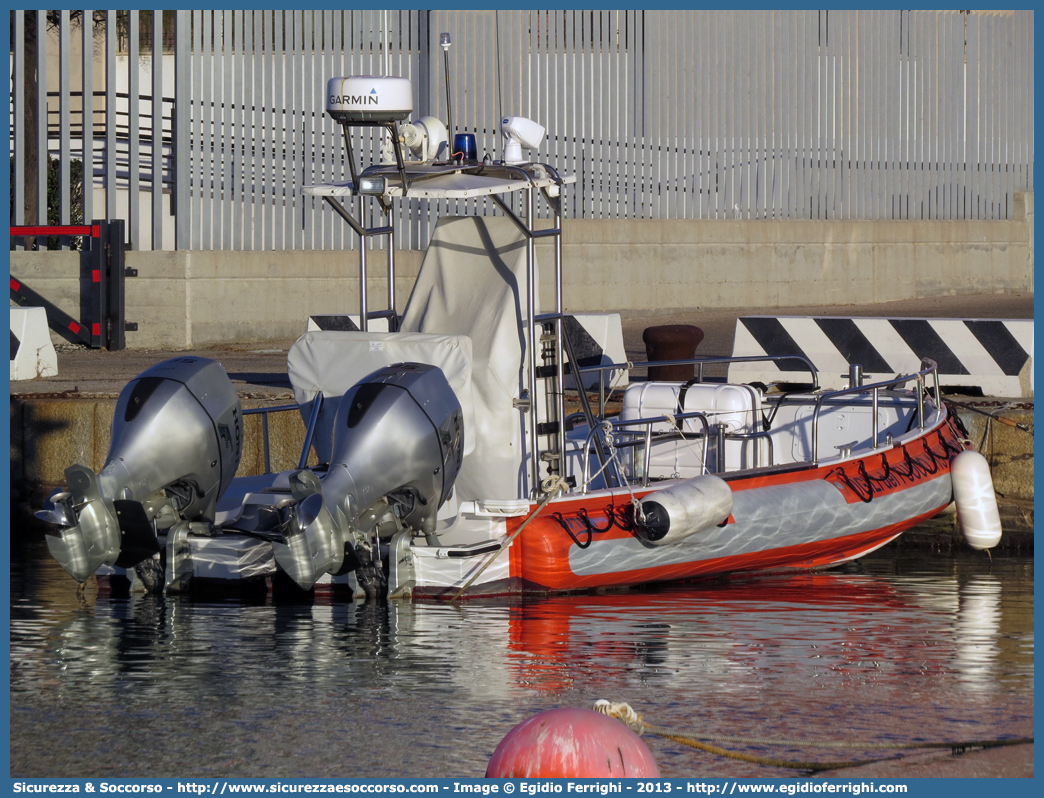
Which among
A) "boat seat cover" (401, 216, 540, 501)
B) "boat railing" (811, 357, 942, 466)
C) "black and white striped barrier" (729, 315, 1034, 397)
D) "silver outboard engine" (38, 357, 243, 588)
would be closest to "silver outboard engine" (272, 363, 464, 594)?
"boat seat cover" (401, 216, 540, 501)

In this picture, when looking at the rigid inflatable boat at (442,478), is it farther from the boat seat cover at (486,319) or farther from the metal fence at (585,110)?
the metal fence at (585,110)

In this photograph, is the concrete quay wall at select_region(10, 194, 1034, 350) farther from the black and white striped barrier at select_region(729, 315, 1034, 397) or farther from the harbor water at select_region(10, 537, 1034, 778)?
the harbor water at select_region(10, 537, 1034, 778)

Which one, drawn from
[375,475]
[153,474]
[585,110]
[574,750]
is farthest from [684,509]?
[585,110]

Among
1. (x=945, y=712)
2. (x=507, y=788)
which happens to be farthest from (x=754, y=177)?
(x=507, y=788)

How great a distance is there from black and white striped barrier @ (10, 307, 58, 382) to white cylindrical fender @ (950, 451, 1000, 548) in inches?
308

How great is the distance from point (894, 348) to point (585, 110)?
8.13m

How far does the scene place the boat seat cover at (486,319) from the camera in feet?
30.4

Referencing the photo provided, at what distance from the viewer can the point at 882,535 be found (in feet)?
34.7

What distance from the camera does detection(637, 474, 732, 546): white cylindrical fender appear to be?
356 inches

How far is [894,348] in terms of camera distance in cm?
1302

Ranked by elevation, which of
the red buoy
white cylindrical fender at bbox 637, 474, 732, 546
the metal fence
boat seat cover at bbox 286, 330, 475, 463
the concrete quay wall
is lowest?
the red buoy

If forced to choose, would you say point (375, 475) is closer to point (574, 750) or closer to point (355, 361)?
point (355, 361)

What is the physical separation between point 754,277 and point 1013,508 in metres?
10.8

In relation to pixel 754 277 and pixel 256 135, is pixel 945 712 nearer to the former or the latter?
pixel 256 135
